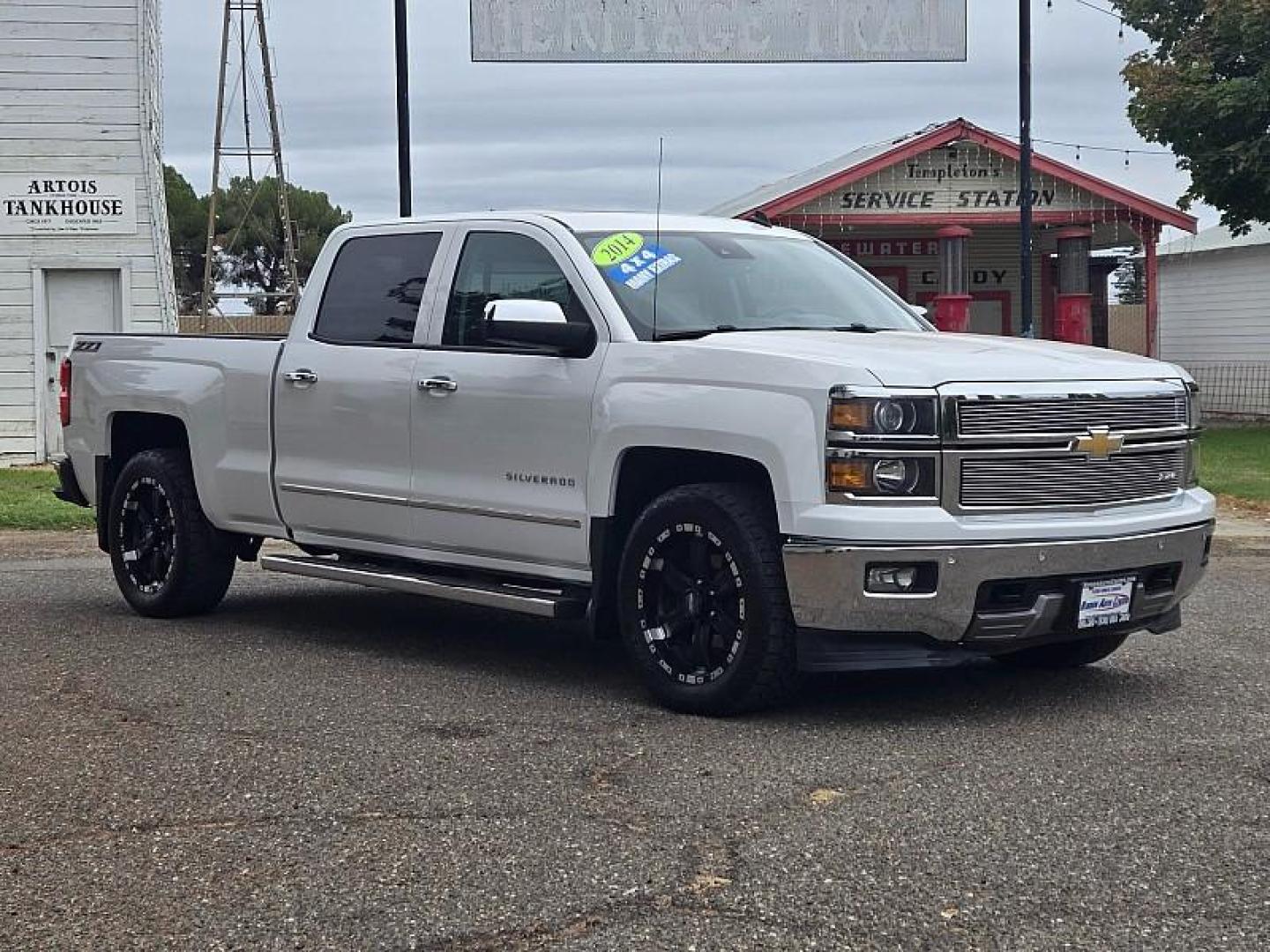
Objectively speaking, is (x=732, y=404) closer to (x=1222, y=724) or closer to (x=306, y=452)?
(x=1222, y=724)

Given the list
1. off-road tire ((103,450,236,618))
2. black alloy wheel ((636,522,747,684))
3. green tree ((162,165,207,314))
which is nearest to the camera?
black alloy wheel ((636,522,747,684))

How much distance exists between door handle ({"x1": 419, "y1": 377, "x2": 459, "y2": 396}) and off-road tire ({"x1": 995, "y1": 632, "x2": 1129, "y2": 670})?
2.55m

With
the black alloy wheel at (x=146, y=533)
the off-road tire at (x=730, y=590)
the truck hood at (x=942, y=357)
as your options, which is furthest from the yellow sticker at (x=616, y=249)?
the black alloy wheel at (x=146, y=533)

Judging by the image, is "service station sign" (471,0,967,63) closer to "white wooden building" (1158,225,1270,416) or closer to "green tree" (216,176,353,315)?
"white wooden building" (1158,225,1270,416)

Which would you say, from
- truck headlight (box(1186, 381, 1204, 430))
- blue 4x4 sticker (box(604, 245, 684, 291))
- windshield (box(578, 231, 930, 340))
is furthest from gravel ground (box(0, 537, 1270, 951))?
blue 4x4 sticker (box(604, 245, 684, 291))

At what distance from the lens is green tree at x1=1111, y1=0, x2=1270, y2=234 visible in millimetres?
23094

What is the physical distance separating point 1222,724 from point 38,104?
1736cm

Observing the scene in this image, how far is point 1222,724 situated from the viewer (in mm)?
6641

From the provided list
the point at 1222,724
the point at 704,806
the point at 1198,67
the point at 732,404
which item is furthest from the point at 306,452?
the point at 1198,67

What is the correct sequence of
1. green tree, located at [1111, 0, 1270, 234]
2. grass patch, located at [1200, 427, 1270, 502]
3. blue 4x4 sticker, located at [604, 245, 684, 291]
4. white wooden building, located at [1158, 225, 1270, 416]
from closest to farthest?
blue 4x4 sticker, located at [604, 245, 684, 291], grass patch, located at [1200, 427, 1270, 502], green tree, located at [1111, 0, 1270, 234], white wooden building, located at [1158, 225, 1270, 416]

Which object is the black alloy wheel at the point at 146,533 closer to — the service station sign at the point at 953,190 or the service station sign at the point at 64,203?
the service station sign at the point at 64,203

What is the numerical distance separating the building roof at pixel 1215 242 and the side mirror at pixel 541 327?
25088mm

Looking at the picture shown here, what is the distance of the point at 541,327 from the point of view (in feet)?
23.7

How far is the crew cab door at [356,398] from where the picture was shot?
26.5ft
